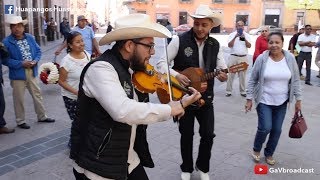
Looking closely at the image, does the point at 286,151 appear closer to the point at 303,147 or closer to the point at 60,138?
the point at 303,147

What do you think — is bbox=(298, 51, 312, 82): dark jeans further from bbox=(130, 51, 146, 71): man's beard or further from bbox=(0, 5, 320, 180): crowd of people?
bbox=(130, 51, 146, 71): man's beard

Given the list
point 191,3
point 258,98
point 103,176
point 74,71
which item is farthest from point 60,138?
point 191,3

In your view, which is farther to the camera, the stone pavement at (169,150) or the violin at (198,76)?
the stone pavement at (169,150)

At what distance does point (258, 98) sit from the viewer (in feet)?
14.3

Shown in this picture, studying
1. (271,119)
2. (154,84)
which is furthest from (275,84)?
(154,84)

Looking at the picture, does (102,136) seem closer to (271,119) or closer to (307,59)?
(271,119)

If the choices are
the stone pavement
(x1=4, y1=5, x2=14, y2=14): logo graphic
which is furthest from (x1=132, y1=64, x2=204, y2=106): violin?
(x1=4, y1=5, x2=14, y2=14): logo graphic

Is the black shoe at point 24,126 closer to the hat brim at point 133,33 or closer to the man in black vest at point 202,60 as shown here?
the man in black vest at point 202,60

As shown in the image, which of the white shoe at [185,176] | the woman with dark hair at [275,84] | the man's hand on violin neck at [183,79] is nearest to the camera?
the man's hand on violin neck at [183,79]

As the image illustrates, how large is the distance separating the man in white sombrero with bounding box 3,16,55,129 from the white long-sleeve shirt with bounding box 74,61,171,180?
12.9 feet

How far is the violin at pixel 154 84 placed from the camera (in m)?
2.63

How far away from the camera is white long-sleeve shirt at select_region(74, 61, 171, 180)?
2.05 m

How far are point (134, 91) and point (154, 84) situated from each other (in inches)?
10.2

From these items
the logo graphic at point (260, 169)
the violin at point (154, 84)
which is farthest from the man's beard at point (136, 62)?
the logo graphic at point (260, 169)
